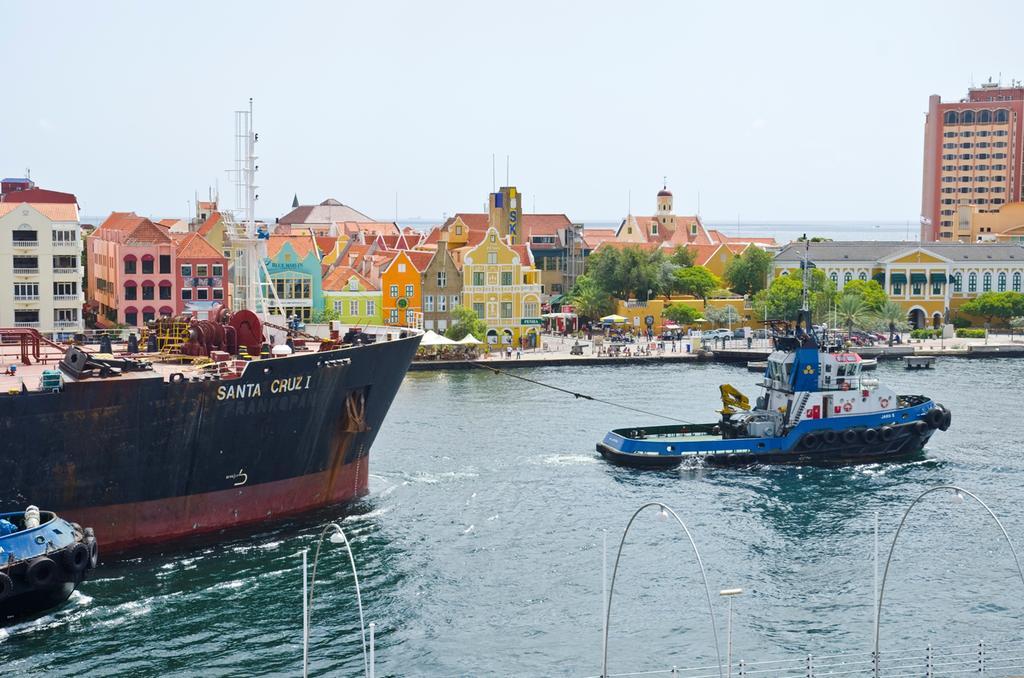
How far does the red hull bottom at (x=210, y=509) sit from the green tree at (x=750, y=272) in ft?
211

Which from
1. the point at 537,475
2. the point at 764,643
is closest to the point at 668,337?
the point at 537,475

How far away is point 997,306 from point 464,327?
37.4 meters

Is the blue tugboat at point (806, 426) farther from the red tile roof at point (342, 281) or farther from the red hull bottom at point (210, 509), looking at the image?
A: the red tile roof at point (342, 281)

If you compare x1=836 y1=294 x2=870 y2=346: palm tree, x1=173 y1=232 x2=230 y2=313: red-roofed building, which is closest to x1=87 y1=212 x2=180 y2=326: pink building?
x1=173 y1=232 x2=230 y2=313: red-roofed building

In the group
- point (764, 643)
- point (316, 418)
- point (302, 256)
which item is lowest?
point (764, 643)

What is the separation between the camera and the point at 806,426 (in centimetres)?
4541

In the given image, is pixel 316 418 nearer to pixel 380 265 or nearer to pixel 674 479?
pixel 674 479

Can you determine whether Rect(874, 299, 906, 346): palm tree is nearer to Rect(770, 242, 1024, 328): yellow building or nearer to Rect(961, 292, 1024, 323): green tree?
Rect(770, 242, 1024, 328): yellow building

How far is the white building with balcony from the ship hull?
28190 mm

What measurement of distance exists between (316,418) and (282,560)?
4614 mm

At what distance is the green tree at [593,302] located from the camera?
3639 inches

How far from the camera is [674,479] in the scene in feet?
141

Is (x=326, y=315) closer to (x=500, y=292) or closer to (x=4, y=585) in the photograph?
(x=500, y=292)

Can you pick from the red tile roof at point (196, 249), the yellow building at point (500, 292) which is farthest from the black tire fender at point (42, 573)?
the yellow building at point (500, 292)
